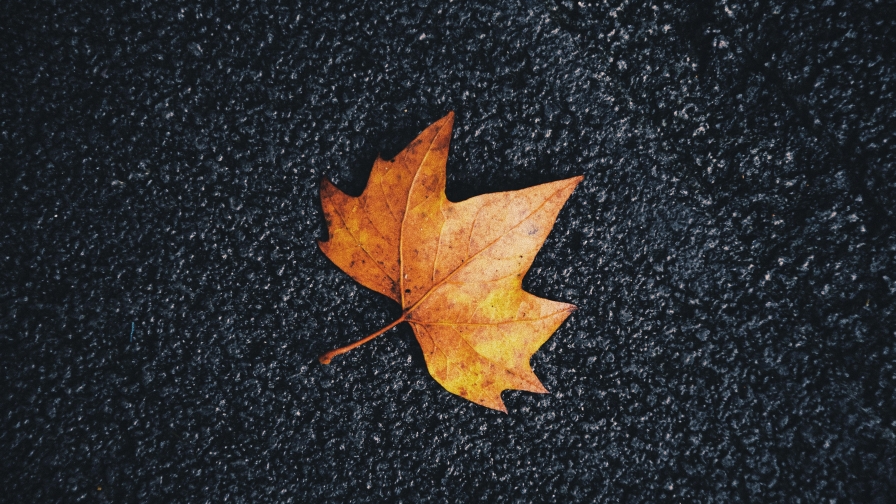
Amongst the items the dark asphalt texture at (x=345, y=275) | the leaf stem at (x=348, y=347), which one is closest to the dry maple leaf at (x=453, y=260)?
the leaf stem at (x=348, y=347)

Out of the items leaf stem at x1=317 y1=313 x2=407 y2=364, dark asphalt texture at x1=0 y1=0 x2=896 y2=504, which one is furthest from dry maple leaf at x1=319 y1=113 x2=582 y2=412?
dark asphalt texture at x1=0 y1=0 x2=896 y2=504

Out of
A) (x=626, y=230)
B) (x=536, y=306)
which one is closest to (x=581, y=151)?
(x=626, y=230)

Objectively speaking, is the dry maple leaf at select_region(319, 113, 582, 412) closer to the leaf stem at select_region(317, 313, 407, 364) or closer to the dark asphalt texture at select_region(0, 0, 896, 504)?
the leaf stem at select_region(317, 313, 407, 364)

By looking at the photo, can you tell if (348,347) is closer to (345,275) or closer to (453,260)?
(345,275)

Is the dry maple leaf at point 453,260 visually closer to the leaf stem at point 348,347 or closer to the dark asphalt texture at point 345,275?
the leaf stem at point 348,347

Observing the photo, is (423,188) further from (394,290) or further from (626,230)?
(626,230)
